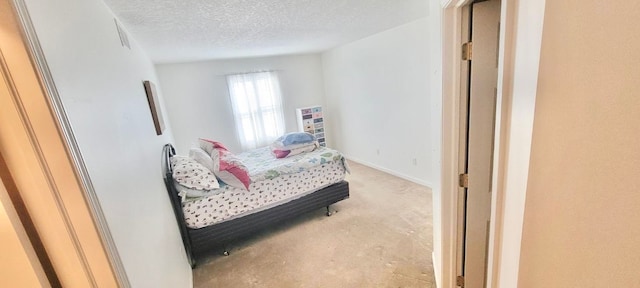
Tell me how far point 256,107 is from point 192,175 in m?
2.88

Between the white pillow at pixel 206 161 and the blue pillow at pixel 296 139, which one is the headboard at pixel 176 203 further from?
the blue pillow at pixel 296 139

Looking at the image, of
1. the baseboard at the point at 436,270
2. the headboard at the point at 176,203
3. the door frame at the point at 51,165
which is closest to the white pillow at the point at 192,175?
the headboard at the point at 176,203

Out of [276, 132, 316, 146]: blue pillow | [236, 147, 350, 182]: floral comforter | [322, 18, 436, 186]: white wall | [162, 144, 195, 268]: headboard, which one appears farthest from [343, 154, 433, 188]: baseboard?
[162, 144, 195, 268]: headboard

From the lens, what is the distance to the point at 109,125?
1.03m

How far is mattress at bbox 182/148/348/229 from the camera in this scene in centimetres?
231

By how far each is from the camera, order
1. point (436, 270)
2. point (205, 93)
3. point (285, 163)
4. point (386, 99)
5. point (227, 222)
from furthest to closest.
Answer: point (205, 93) < point (386, 99) < point (285, 163) < point (227, 222) < point (436, 270)

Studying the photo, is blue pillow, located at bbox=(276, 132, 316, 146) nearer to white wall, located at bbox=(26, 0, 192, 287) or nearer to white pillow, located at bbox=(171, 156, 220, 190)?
white pillow, located at bbox=(171, 156, 220, 190)

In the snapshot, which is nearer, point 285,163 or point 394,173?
point 285,163

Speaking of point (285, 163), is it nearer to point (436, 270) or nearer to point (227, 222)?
point (227, 222)

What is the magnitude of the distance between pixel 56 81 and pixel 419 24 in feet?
11.2

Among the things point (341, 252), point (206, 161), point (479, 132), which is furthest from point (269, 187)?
point (479, 132)

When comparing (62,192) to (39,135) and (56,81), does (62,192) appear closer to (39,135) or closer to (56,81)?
(39,135)

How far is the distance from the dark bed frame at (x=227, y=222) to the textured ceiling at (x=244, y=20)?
116 centimetres

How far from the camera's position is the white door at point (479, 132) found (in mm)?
1290
